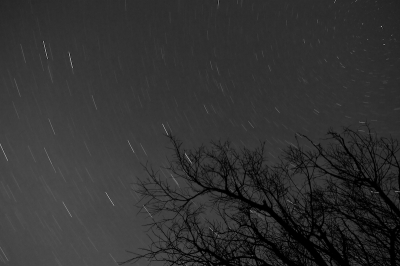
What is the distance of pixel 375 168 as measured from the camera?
3545 mm

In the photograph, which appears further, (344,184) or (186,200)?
(344,184)

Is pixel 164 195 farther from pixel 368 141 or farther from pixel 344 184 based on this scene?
pixel 368 141

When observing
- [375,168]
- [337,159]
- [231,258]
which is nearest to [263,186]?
[231,258]

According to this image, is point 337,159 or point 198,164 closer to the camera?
point 198,164

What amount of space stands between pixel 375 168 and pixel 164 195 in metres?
3.21

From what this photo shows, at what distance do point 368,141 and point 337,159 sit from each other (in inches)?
21.1

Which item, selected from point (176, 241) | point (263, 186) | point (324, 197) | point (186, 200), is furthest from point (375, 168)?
point (176, 241)

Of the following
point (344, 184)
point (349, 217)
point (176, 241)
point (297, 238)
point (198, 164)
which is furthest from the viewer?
point (344, 184)

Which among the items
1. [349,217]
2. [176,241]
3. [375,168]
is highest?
[176,241]

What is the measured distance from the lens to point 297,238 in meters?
2.77

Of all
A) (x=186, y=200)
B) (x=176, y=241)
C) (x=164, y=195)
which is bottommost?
(x=176, y=241)

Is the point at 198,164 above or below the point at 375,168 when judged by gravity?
above

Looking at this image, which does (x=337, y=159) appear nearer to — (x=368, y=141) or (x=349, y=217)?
(x=368, y=141)

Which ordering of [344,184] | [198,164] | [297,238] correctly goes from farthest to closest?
[344,184] → [198,164] → [297,238]
